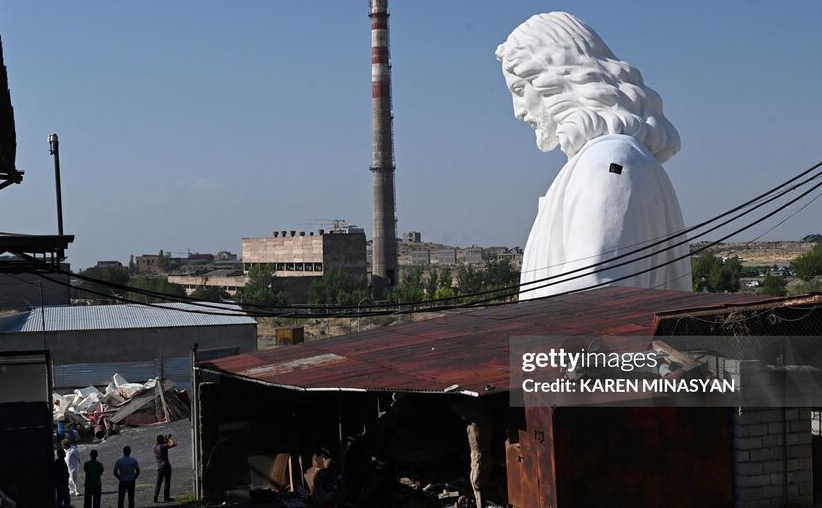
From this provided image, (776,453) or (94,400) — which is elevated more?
(776,453)

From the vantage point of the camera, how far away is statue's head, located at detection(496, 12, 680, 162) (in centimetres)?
1603

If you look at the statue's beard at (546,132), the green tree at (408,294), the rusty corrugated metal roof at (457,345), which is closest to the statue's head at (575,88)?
the statue's beard at (546,132)

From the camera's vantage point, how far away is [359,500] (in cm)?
974

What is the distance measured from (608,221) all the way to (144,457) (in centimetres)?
751

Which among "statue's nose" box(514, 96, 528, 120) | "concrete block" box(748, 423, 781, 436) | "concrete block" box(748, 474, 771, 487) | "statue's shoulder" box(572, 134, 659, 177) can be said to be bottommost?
"concrete block" box(748, 474, 771, 487)

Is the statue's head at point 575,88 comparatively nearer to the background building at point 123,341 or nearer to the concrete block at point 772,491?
the background building at point 123,341

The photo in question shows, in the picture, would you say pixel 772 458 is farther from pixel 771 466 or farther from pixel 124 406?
pixel 124 406

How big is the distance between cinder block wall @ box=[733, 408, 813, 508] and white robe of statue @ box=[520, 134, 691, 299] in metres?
6.89

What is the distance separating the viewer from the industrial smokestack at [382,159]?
174ft

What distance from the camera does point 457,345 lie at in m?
10.8

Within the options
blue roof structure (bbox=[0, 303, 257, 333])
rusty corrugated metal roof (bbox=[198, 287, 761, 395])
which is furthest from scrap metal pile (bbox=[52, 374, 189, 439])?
rusty corrugated metal roof (bbox=[198, 287, 761, 395])

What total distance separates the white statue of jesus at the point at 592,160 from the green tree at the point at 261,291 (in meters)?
31.9

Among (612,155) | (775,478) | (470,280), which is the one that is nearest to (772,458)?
(775,478)

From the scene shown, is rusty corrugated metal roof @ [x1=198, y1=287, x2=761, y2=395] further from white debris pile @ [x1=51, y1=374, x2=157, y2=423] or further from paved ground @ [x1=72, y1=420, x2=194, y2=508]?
white debris pile @ [x1=51, y1=374, x2=157, y2=423]
